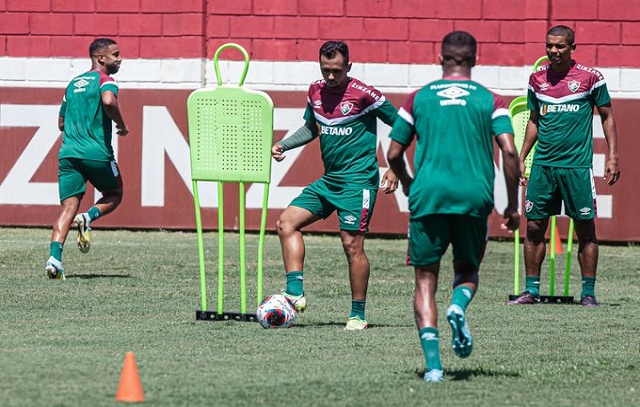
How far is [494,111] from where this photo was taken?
24.1ft

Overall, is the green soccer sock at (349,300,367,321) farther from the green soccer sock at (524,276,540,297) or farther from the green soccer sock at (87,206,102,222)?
the green soccer sock at (87,206,102,222)

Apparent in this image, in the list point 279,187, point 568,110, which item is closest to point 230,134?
point 568,110

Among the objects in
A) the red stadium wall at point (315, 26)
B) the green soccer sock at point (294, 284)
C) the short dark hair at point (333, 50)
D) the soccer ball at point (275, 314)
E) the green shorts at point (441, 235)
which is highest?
the red stadium wall at point (315, 26)

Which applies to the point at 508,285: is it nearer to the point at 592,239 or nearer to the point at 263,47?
the point at 592,239

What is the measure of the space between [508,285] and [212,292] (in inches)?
117

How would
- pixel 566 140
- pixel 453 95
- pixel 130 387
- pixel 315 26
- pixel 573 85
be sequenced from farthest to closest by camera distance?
pixel 315 26, pixel 566 140, pixel 573 85, pixel 453 95, pixel 130 387

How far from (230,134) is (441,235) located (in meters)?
2.70

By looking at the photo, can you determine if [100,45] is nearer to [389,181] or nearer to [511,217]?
[389,181]

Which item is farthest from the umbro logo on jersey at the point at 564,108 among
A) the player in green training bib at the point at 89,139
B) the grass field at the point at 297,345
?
the player in green training bib at the point at 89,139

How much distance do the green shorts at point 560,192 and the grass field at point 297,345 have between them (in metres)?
0.80

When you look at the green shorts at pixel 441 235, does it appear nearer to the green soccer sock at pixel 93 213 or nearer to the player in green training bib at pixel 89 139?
the player in green training bib at pixel 89 139

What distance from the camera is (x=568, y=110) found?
11.3 m

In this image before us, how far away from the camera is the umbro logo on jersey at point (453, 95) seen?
7.22 meters

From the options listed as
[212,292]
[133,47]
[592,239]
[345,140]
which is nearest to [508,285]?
[592,239]
